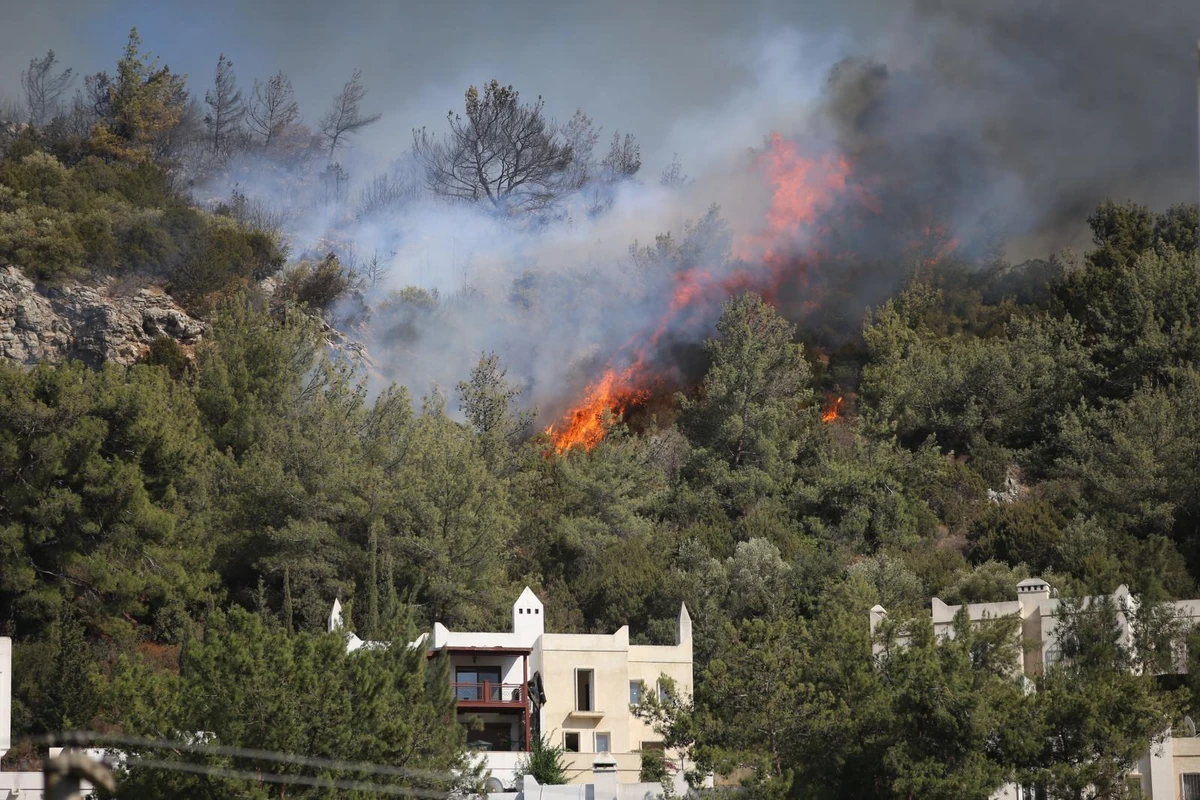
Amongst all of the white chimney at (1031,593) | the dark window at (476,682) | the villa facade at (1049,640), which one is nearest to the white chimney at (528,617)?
the dark window at (476,682)

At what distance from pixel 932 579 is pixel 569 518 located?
12.9 metres

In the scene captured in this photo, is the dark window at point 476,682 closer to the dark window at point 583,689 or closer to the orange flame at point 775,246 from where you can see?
the dark window at point 583,689

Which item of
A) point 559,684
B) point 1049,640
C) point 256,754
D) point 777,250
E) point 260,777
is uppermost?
point 777,250

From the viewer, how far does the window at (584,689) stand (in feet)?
158

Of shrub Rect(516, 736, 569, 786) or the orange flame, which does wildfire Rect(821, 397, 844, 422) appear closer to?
the orange flame

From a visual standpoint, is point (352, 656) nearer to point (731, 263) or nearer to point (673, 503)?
point (673, 503)

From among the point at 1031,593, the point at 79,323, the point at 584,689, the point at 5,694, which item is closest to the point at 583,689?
the point at 584,689

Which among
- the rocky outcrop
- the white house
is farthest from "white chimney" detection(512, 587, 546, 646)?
the rocky outcrop

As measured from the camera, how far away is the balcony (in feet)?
155

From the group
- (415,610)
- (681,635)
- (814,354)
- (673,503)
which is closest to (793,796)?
(681,635)

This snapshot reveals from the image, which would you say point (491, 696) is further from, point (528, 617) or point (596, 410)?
point (596, 410)

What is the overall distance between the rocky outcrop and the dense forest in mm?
988

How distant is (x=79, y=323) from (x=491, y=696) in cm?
2866

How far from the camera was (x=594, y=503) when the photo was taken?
64.4m
